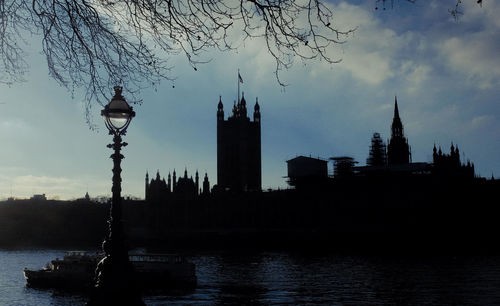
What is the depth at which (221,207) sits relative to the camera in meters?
141

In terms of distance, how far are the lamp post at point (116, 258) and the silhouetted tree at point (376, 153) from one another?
13529 cm

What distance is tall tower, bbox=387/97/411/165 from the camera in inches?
5886

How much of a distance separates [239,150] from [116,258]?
158 metres

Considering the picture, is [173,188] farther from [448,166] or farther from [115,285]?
[115,285]

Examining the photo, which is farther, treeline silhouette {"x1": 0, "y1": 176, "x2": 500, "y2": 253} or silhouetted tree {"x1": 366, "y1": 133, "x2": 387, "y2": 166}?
silhouetted tree {"x1": 366, "y1": 133, "x2": 387, "y2": 166}

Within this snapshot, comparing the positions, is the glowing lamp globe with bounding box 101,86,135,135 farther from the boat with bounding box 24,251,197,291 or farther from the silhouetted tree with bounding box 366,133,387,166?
the silhouetted tree with bounding box 366,133,387,166

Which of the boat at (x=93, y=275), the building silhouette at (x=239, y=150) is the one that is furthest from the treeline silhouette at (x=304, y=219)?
the boat at (x=93, y=275)

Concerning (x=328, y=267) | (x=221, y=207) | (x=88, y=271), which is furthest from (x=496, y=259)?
(x=221, y=207)

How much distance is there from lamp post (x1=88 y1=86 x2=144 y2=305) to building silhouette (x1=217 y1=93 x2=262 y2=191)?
152768 millimetres

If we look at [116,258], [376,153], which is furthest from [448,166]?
[116,258]

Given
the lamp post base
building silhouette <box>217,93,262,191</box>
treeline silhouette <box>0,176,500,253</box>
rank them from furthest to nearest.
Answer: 1. building silhouette <box>217,93,262,191</box>
2. treeline silhouette <box>0,176,500,253</box>
3. the lamp post base

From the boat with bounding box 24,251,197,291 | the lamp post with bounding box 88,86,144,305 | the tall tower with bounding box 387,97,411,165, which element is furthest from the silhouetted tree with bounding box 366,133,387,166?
the lamp post with bounding box 88,86,144,305

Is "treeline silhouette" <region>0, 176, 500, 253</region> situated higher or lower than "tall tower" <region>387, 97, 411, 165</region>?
lower

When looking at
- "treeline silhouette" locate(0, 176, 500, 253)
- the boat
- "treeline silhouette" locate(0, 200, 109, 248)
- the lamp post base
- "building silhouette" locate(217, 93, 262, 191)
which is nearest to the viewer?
the lamp post base
